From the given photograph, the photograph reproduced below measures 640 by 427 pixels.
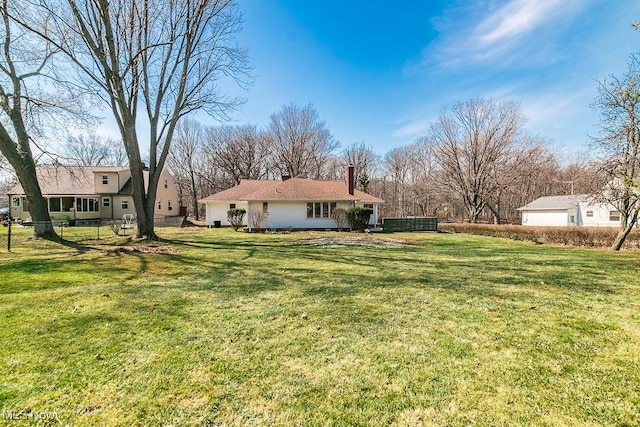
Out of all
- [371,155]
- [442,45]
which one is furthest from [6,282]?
[371,155]

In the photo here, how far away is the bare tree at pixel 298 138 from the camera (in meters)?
38.0

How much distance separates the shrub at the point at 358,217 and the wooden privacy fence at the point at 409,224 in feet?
8.22

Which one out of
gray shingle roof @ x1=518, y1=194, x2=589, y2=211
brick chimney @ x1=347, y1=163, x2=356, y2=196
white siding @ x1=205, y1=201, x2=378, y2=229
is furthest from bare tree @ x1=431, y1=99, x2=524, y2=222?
white siding @ x1=205, y1=201, x2=378, y2=229

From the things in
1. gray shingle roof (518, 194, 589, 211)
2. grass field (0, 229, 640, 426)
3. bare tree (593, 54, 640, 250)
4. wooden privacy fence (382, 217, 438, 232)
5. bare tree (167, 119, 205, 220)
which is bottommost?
grass field (0, 229, 640, 426)

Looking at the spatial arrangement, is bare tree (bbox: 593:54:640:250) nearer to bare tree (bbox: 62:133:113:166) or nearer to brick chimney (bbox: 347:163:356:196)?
brick chimney (bbox: 347:163:356:196)

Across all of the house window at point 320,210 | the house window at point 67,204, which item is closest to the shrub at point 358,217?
the house window at point 320,210

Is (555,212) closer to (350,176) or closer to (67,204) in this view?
(350,176)

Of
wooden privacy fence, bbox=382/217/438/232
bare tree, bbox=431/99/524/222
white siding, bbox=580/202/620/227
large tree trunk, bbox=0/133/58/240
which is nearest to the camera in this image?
large tree trunk, bbox=0/133/58/240

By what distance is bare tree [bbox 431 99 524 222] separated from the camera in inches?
1160

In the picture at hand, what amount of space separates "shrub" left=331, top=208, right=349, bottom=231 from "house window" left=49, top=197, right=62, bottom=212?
82.5 feet

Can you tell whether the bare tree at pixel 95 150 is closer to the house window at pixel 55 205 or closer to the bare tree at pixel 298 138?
the house window at pixel 55 205

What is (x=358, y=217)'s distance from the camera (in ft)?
71.9

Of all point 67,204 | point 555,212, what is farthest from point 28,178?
point 555,212

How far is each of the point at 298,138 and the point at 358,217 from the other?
19953mm
